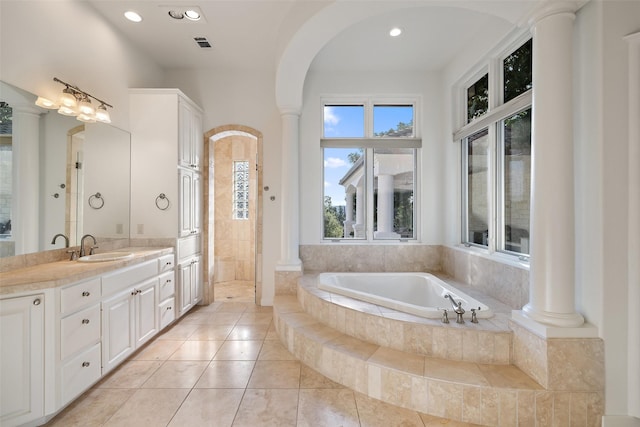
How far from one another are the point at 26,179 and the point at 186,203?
62.1 inches

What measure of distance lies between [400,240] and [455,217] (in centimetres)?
75

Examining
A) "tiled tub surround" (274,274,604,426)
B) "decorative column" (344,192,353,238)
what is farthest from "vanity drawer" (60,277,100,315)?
"decorative column" (344,192,353,238)

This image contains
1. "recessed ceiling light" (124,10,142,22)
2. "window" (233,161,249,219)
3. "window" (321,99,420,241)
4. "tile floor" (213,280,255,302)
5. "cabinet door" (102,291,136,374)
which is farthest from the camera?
"window" (233,161,249,219)

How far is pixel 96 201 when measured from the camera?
284 cm

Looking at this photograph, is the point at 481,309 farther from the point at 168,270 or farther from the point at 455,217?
the point at 168,270

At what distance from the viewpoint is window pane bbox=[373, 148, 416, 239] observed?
4113 millimetres

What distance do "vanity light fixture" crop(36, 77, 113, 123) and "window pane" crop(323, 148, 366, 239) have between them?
2.50 m

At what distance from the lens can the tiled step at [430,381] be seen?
5.84ft

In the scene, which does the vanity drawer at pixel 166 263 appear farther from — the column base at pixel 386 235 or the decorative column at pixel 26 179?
the column base at pixel 386 235

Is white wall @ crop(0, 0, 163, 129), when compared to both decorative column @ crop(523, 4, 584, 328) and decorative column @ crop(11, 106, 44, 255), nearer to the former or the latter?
decorative column @ crop(11, 106, 44, 255)

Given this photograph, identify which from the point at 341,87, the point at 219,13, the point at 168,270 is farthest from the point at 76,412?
the point at 341,87

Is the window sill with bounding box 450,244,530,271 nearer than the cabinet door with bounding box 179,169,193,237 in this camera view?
Yes

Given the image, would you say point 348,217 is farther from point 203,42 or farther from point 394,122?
point 203,42

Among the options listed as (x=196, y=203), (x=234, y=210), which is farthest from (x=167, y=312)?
(x=234, y=210)
